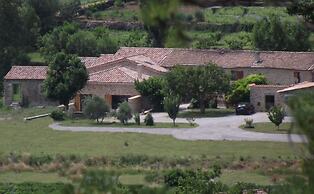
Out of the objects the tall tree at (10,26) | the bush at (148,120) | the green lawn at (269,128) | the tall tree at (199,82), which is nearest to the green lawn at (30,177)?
the bush at (148,120)

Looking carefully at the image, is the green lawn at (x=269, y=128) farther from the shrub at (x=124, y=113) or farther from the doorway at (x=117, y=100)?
the doorway at (x=117, y=100)

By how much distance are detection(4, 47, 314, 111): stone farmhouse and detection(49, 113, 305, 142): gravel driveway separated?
2.80m

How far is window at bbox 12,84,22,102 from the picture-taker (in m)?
53.6

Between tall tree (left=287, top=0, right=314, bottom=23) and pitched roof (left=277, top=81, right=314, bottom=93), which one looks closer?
tall tree (left=287, top=0, right=314, bottom=23)

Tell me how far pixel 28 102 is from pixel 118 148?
46.5ft

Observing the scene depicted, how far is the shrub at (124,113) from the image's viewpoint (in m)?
46.1

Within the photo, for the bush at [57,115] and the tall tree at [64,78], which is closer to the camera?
the bush at [57,115]

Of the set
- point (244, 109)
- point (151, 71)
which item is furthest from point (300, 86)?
point (151, 71)

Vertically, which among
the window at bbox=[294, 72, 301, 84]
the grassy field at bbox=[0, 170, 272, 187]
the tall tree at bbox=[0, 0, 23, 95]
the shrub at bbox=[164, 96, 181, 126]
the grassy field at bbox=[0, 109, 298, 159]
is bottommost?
the grassy field at bbox=[0, 170, 272, 187]

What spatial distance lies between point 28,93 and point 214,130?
42.7 ft

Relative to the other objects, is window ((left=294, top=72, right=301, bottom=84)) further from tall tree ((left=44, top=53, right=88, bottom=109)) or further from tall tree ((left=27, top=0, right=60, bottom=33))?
tall tree ((left=27, top=0, right=60, bottom=33))

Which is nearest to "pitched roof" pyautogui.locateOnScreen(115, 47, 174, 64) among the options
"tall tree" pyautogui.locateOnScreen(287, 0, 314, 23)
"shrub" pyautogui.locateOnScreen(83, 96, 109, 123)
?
"shrub" pyautogui.locateOnScreen(83, 96, 109, 123)

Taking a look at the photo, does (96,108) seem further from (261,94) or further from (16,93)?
(16,93)

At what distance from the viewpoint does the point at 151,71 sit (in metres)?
51.9
